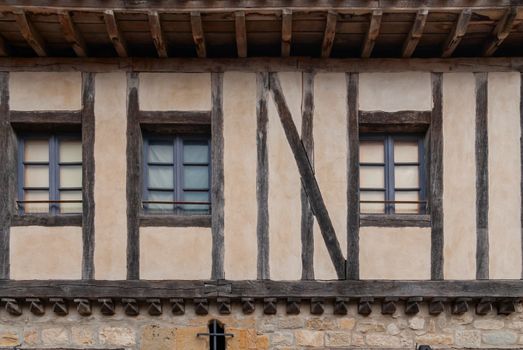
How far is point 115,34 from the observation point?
21.3 ft

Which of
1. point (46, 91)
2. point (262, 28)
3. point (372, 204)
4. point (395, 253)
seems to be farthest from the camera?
point (372, 204)

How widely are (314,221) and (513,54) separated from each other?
8.47 ft

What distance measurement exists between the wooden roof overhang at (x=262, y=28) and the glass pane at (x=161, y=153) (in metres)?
0.90

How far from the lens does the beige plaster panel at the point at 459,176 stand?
6766 mm

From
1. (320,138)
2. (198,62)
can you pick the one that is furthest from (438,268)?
(198,62)

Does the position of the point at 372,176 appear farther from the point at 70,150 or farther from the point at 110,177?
the point at 70,150

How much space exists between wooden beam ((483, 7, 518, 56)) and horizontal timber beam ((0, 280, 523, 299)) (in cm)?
224

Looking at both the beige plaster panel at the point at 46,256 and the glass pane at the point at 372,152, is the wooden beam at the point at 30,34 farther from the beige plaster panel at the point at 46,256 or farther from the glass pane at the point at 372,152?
the glass pane at the point at 372,152

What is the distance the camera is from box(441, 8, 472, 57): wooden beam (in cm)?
637

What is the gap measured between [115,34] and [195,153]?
1.40 metres

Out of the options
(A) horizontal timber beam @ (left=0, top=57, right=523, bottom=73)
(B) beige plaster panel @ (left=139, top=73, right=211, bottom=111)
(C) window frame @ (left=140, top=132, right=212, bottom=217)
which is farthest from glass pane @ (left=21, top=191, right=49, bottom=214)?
(B) beige plaster panel @ (left=139, top=73, right=211, bottom=111)

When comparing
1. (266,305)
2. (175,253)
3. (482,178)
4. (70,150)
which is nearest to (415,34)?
(482,178)

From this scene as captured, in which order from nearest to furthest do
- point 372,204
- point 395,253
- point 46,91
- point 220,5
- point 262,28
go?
1. point 220,5
2. point 262,28
3. point 395,253
4. point 46,91
5. point 372,204

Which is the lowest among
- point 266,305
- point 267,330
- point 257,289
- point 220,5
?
point 267,330
